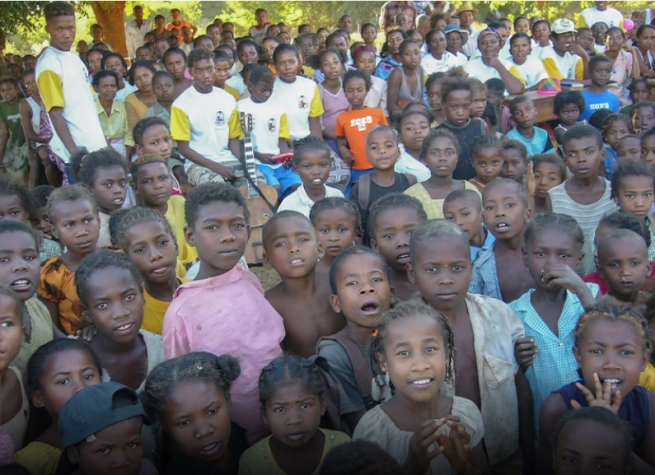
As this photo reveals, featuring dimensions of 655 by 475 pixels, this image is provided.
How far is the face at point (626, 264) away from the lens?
2809 mm

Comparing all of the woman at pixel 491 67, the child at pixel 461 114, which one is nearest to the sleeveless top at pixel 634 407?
the child at pixel 461 114

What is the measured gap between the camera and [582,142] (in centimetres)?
423

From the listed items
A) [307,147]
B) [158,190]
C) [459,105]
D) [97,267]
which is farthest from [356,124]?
[97,267]

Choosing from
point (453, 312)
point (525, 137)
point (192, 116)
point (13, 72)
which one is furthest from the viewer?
point (13, 72)

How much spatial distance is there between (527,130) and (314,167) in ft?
7.67

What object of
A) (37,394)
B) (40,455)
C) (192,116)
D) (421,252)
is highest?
(192,116)

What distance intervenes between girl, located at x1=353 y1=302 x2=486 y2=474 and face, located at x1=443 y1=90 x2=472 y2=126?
10.8ft

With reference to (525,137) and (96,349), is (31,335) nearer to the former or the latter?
(96,349)

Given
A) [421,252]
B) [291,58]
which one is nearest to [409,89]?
[291,58]

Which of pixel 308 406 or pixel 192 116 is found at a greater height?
pixel 192 116

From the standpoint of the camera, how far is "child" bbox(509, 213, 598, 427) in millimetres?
2535

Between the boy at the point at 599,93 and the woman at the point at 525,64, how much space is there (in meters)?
1.06

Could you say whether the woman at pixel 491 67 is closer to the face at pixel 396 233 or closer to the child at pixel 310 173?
the child at pixel 310 173

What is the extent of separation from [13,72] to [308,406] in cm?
840
